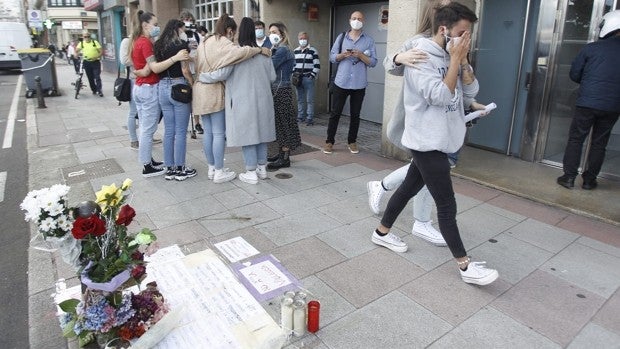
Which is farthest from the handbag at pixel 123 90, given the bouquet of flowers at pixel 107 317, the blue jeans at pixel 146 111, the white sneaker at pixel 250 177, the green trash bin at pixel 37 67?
the green trash bin at pixel 37 67

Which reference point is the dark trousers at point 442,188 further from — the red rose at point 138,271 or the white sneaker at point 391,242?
the red rose at point 138,271

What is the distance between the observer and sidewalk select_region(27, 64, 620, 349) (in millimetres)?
2568

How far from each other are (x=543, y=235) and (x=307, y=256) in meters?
2.10

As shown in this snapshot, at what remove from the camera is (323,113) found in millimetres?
9500

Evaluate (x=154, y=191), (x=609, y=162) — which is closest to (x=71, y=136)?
(x=154, y=191)

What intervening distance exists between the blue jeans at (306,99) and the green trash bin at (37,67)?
25.3 feet

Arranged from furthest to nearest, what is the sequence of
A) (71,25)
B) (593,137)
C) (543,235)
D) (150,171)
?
1. (71,25)
2. (150,171)
3. (593,137)
4. (543,235)

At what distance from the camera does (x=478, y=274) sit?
9.59 ft

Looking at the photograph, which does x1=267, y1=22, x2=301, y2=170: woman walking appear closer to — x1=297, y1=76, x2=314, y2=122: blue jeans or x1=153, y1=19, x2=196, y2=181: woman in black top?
x1=153, y1=19, x2=196, y2=181: woman in black top

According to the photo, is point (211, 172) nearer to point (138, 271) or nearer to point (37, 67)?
point (138, 271)

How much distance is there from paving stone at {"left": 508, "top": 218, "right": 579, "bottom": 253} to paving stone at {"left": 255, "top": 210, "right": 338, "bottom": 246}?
5.38ft

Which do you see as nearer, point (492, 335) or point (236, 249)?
point (492, 335)

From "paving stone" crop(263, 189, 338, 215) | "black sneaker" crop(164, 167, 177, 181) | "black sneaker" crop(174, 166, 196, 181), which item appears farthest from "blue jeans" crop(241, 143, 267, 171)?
"black sneaker" crop(164, 167, 177, 181)

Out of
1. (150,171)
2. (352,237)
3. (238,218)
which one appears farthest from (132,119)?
(352,237)
